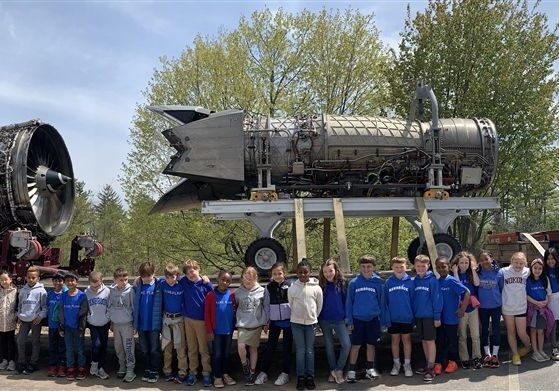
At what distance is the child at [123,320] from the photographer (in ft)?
21.7

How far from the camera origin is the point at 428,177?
9.10 meters

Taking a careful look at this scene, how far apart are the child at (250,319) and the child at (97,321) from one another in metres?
1.75

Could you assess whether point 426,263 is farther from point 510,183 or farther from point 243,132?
point 510,183

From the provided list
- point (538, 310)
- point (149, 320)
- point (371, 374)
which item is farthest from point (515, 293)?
point (149, 320)

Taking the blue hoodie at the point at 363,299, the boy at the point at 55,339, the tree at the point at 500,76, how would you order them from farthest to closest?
the tree at the point at 500,76, the boy at the point at 55,339, the blue hoodie at the point at 363,299

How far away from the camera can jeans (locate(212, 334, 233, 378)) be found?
6.35 m

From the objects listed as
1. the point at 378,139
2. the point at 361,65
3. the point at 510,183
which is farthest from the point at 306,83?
the point at 378,139

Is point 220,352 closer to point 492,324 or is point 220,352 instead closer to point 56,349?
point 56,349

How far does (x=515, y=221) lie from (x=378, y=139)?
1705 centimetres

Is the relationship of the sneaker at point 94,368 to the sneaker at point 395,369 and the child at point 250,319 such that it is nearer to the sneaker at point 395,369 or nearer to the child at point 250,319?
the child at point 250,319

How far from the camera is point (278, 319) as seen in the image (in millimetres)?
6387

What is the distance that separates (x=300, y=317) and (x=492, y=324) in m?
2.58

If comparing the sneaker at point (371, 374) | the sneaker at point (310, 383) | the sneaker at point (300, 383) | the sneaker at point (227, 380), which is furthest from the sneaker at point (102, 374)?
the sneaker at point (371, 374)

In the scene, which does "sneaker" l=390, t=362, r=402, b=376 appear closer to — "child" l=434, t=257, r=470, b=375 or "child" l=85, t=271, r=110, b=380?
"child" l=434, t=257, r=470, b=375
